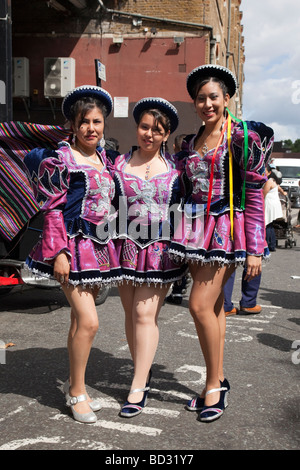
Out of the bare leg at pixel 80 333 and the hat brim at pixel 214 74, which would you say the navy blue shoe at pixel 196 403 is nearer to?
the bare leg at pixel 80 333

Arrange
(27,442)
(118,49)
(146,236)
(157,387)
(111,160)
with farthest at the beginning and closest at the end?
(118,49) < (157,387) < (111,160) < (146,236) < (27,442)

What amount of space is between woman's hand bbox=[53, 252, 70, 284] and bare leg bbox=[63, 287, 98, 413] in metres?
0.10

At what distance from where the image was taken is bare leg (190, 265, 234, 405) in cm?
326

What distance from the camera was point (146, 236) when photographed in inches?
132

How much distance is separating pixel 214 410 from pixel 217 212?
1175mm

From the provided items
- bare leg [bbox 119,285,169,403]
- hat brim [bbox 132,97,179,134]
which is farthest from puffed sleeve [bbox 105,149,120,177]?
bare leg [bbox 119,285,169,403]

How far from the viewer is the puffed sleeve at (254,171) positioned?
3180 millimetres

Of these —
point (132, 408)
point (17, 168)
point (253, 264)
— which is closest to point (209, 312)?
point (253, 264)

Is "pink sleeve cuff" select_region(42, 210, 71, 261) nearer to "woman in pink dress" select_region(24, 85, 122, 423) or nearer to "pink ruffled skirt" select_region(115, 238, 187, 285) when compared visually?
"woman in pink dress" select_region(24, 85, 122, 423)

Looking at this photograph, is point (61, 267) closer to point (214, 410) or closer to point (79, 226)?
point (79, 226)
